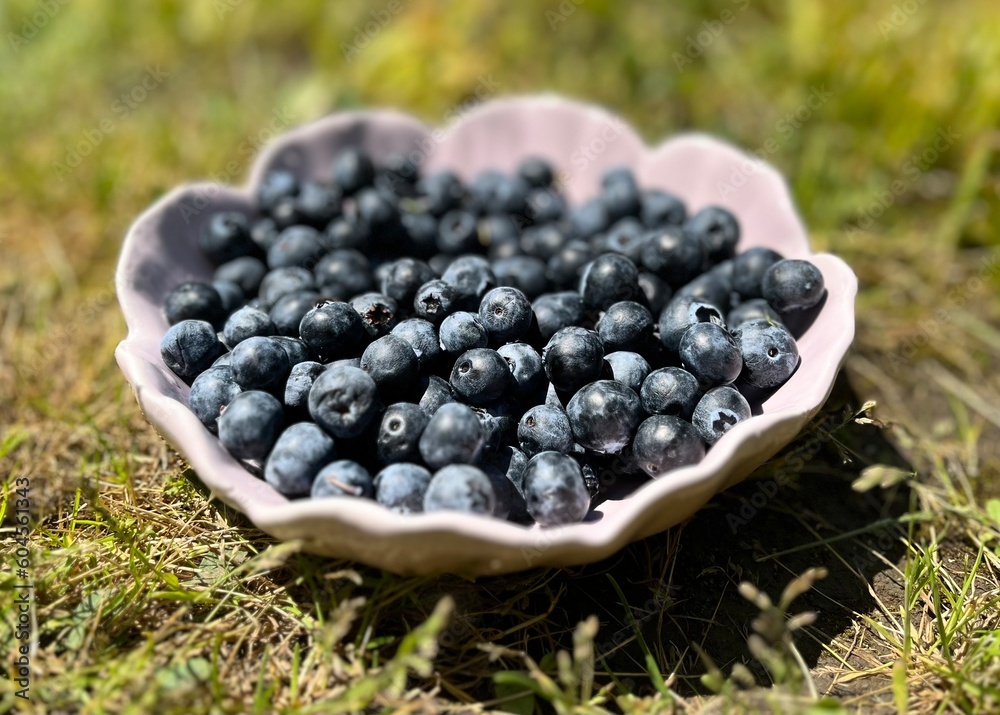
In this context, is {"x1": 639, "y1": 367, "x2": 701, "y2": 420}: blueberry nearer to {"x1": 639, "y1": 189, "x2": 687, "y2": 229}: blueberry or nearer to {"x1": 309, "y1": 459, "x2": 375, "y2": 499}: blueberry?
{"x1": 309, "y1": 459, "x2": 375, "y2": 499}: blueberry

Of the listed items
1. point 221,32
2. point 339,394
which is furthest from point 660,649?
point 221,32

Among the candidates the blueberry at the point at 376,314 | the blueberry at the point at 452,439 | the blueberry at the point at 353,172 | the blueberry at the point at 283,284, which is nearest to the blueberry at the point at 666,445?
the blueberry at the point at 452,439

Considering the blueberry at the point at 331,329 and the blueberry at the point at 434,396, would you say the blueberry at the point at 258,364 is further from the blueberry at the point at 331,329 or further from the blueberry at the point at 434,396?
the blueberry at the point at 434,396

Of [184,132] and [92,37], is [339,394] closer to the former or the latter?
[184,132]

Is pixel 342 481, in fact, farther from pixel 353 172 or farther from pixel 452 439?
pixel 353 172
